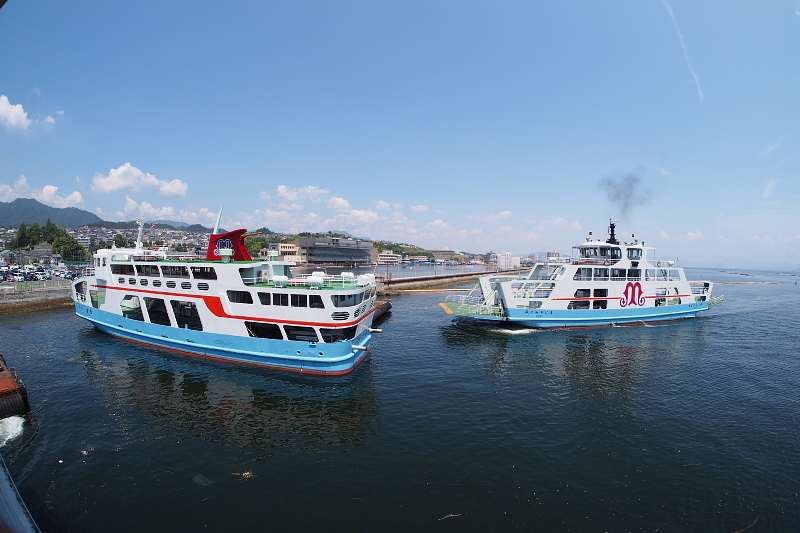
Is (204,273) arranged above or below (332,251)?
below

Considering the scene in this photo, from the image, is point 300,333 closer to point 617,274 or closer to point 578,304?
point 578,304

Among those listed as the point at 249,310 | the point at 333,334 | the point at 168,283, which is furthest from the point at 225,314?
the point at 333,334

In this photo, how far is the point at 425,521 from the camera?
12.0 meters

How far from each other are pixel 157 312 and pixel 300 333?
1768 centimetres

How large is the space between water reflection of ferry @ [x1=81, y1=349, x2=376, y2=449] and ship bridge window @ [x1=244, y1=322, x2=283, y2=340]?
2641 mm

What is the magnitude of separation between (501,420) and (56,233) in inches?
6165

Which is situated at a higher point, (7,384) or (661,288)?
(661,288)

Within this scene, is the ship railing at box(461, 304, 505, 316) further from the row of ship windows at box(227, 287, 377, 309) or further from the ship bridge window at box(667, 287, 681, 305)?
the ship bridge window at box(667, 287, 681, 305)

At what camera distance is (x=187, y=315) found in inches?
1286

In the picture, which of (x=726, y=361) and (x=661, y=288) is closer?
(x=726, y=361)

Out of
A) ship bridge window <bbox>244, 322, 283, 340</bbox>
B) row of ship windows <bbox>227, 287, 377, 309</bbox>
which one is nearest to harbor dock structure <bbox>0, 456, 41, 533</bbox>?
ship bridge window <bbox>244, 322, 283, 340</bbox>

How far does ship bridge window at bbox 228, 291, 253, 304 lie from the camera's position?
2614 centimetres

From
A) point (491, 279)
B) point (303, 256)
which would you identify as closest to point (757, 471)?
point (491, 279)

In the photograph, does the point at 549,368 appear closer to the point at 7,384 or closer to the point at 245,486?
the point at 245,486
